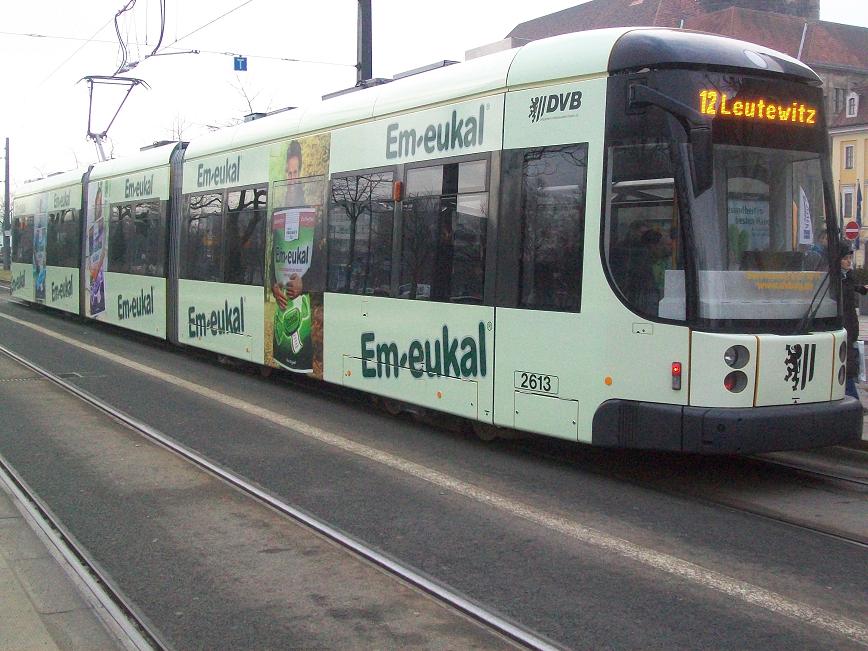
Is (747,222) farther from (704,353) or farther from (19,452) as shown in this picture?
(19,452)

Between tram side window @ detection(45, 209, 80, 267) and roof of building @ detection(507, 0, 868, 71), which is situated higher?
roof of building @ detection(507, 0, 868, 71)

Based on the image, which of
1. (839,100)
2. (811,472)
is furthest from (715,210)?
(839,100)

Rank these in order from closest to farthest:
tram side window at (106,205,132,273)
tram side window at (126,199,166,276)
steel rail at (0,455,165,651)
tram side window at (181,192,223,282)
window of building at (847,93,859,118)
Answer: steel rail at (0,455,165,651) < tram side window at (181,192,223,282) < tram side window at (126,199,166,276) < tram side window at (106,205,132,273) < window of building at (847,93,859,118)

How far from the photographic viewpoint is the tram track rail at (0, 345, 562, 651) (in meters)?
4.61

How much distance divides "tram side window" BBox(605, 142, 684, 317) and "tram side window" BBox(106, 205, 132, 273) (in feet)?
41.8

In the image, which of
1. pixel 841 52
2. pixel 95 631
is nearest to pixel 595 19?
pixel 841 52

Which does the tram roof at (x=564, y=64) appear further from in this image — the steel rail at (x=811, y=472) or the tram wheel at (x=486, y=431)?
the steel rail at (x=811, y=472)

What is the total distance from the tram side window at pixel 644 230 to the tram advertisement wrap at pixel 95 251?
14.6 metres

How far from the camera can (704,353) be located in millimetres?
6996

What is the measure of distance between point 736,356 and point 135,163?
1362 centimetres

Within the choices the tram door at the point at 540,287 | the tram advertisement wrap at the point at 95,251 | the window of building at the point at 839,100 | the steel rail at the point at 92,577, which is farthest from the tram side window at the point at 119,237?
the window of building at the point at 839,100

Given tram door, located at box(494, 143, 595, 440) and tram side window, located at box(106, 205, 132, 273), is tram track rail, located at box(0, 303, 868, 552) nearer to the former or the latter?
tram door, located at box(494, 143, 595, 440)

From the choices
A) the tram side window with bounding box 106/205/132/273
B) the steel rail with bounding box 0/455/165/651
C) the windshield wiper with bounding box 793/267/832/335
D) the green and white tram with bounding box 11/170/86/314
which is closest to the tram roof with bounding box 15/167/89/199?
the green and white tram with bounding box 11/170/86/314

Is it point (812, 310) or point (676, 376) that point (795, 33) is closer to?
point (812, 310)
